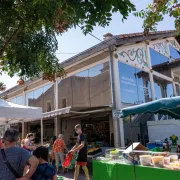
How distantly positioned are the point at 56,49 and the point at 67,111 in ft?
16.7

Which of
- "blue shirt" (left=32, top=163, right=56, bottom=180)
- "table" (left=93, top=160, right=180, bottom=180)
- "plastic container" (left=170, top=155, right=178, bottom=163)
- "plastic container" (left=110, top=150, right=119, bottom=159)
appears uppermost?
"blue shirt" (left=32, top=163, right=56, bottom=180)

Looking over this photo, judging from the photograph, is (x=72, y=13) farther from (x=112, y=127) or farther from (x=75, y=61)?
(x=75, y=61)

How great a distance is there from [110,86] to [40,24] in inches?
234

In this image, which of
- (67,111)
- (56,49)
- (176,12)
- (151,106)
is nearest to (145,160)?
(151,106)

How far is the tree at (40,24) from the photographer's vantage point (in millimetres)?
3044

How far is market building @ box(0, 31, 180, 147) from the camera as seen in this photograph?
10.5 m

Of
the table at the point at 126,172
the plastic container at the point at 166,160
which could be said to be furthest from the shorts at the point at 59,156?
the plastic container at the point at 166,160

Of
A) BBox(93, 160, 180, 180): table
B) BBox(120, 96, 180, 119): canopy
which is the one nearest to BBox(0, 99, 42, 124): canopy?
BBox(93, 160, 180, 180): table

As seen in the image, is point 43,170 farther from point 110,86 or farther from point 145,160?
point 110,86

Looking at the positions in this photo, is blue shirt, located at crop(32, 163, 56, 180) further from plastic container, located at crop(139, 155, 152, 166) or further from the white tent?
the white tent

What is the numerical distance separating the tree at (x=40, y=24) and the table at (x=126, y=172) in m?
3.14

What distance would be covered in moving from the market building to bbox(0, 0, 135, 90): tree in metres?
4.37

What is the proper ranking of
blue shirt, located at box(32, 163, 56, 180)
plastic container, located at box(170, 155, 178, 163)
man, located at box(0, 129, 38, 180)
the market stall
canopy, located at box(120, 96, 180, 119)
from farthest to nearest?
canopy, located at box(120, 96, 180, 119) → plastic container, located at box(170, 155, 178, 163) → the market stall → blue shirt, located at box(32, 163, 56, 180) → man, located at box(0, 129, 38, 180)

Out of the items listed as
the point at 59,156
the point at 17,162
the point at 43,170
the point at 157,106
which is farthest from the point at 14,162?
the point at 59,156
